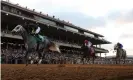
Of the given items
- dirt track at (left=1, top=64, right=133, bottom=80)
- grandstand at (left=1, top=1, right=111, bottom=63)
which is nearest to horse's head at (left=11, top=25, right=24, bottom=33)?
dirt track at (left=1, top=64, right=133, bottom=80)

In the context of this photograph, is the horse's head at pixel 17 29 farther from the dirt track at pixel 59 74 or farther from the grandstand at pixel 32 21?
the grandstand at pixel 32 21

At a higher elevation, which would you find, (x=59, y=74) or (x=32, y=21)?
(x=32, y=21)

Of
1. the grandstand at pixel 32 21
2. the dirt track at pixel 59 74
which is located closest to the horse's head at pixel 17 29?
the dirt track at pixel 59 74

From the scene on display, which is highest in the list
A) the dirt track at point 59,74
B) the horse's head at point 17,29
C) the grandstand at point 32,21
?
the grandstand at point 32,21

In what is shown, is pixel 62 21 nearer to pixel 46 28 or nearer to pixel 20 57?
pixel 46 28

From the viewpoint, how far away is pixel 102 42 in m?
96.8

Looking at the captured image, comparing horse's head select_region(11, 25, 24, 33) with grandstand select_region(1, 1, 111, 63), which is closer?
horse's head select_region(11, 25, 24, 33)

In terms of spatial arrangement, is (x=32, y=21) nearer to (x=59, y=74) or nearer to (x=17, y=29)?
(x=17, y=29)

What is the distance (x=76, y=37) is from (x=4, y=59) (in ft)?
142

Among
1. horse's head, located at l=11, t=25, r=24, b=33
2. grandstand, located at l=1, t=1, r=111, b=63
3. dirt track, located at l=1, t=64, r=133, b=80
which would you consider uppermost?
grandstand, located at l=1, t=1, r=111, b=63

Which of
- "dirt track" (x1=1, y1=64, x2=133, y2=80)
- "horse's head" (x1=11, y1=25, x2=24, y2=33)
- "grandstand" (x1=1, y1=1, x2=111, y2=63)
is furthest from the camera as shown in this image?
"grandstand" (x1=1, y1=1, x2=111, y2=63)

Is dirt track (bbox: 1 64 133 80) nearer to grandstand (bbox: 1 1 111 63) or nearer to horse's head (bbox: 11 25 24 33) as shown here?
horse's head (bbox: 11 25 24 33)

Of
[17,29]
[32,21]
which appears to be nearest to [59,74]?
[17,29]

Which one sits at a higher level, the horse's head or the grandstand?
the grandstand
